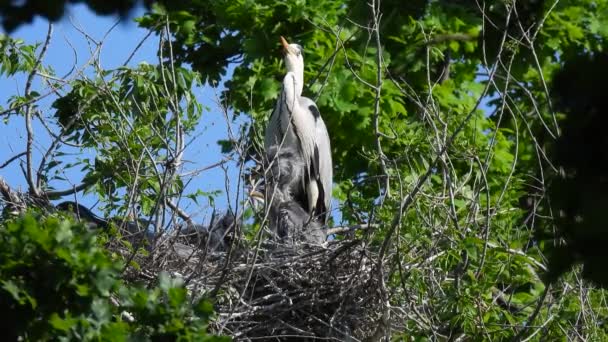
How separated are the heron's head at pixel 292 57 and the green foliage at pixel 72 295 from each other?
603 centimetres

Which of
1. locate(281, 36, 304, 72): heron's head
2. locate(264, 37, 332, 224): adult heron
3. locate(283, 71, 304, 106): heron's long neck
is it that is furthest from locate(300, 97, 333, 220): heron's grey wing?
locate(281, 36, 304, 72): heron's head

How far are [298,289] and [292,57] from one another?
3810 millimetres

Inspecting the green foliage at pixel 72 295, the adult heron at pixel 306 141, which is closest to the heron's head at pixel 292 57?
the adult heron at pixel 306 141

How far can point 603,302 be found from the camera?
7.17 metres

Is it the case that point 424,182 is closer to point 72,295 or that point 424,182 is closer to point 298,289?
point 298,289

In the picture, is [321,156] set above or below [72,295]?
above

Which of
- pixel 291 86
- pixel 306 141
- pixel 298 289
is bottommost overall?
pixel 298 289

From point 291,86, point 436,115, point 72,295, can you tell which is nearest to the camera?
point 72,295

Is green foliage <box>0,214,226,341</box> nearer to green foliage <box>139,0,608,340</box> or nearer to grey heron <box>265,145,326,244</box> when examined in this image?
green foliage <box>139,0,608,340</box>

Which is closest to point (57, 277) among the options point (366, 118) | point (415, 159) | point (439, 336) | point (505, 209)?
point (439, 336)

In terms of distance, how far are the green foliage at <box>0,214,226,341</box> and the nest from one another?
2.17 m

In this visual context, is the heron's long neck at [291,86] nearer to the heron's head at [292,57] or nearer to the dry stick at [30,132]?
the heron's head at [292,57]

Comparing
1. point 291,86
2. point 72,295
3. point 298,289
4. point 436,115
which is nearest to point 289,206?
point 291,86

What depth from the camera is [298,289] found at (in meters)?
7.11
